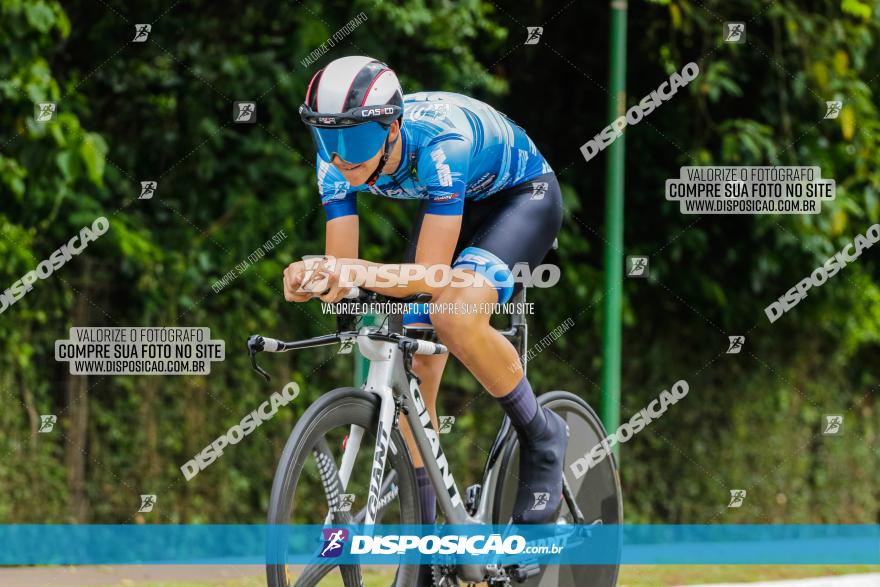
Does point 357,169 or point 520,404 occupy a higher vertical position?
point 357,169

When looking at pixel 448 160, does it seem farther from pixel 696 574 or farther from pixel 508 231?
pixel 696 574

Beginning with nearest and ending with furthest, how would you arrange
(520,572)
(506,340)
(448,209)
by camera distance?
(448,209) → (506,340) → (520,572)

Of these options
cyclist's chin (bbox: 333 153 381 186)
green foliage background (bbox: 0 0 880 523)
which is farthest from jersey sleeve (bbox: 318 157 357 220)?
green foliage background (bbox: 0 0 880 523)

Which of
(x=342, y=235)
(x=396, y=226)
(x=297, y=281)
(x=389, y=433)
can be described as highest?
(x=396, y=226)

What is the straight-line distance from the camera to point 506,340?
4168 millimetres

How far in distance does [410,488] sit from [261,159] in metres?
4.20

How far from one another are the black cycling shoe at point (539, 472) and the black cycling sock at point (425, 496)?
41cm

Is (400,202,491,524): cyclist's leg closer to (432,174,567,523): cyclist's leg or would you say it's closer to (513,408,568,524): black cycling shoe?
(432,174,567,523): cyclist's leg

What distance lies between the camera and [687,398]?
1012 cm

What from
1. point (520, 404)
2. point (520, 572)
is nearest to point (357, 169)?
point (520, 404)

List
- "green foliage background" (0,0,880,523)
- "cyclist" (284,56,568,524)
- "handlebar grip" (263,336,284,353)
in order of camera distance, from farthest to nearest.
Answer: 1. "green foliage background" (0,0,880,523)
2. "cyclist" (284,56,568,524)
3. "handlebar grip" (263,336,284,353)

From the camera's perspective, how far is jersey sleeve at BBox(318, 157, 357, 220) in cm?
405

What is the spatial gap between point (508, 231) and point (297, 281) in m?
1.00

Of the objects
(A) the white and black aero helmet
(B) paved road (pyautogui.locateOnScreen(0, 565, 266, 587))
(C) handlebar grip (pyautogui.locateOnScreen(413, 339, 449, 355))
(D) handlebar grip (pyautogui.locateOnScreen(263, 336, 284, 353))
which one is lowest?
(B) paved road (pyautogui.locateOnScreen(0, 565, 266, 587))
